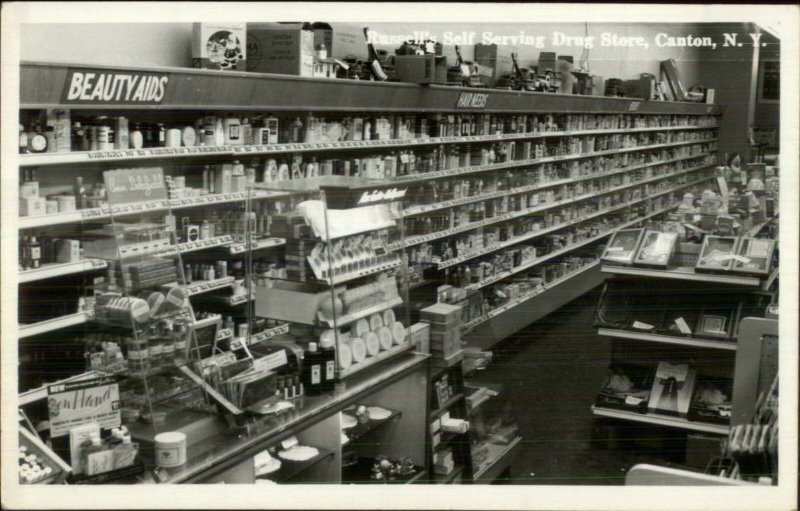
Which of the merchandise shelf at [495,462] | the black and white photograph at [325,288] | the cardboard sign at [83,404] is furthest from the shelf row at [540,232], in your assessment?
the cardboard sign at [83,404]

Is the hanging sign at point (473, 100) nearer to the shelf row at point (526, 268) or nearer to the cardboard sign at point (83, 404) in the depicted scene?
the shelf row at point (526, 268)

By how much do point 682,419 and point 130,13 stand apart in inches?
148

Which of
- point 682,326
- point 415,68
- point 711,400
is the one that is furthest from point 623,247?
point 415,68

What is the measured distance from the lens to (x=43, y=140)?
357cm

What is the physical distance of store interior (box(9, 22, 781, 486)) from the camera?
299 cm

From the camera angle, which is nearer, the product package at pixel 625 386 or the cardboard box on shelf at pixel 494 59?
the product package at pixel 625 386

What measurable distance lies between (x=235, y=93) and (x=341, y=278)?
149 centimetres

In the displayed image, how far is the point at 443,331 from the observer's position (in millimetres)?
3990

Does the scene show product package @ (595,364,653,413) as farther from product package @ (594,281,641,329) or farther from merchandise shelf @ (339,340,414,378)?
merchandise shelf @ (339,340,414,378)

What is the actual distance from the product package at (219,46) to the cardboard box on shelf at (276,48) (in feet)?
0.57

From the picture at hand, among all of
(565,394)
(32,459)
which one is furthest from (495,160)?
(32,459)

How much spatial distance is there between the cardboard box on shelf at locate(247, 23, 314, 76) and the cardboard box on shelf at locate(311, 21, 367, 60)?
376 millimetres

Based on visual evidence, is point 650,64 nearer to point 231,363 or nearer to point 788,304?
point 788,304

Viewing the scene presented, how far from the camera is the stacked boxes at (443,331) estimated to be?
3.99 metres
